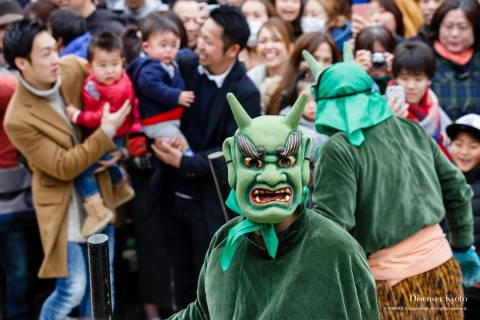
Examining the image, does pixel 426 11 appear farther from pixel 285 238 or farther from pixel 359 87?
pixel 285 238

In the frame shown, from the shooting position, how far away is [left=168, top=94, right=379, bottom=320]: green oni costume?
2428 mm

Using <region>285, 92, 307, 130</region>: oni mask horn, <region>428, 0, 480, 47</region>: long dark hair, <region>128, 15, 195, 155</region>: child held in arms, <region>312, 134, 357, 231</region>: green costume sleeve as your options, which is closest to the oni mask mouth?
<region>285, 92, 307, 130</region>: oni mask horn

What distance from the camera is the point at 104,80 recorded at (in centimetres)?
440

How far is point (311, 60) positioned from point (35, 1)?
341cm

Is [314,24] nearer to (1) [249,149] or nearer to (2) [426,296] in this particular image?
(2) [426,296]

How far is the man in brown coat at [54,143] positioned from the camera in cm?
417

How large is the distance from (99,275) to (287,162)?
686 millimetres

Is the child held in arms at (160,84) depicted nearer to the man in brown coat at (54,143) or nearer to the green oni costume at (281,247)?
the man in brown coat at (54,143)

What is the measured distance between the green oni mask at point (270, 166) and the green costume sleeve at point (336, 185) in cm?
71

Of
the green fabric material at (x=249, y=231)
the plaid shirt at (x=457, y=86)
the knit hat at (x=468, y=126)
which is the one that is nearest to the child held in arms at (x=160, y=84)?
the knit hat at (x=468, y=126)

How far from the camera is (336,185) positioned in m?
3.21

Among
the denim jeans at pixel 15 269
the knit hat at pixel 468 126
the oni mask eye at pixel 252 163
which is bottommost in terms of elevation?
the denim jeans at pixel 15 269

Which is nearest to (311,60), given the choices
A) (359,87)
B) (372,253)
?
(359,87)

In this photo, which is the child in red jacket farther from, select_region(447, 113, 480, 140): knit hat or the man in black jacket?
select_region(447, 113, 480, 140): knit hat
